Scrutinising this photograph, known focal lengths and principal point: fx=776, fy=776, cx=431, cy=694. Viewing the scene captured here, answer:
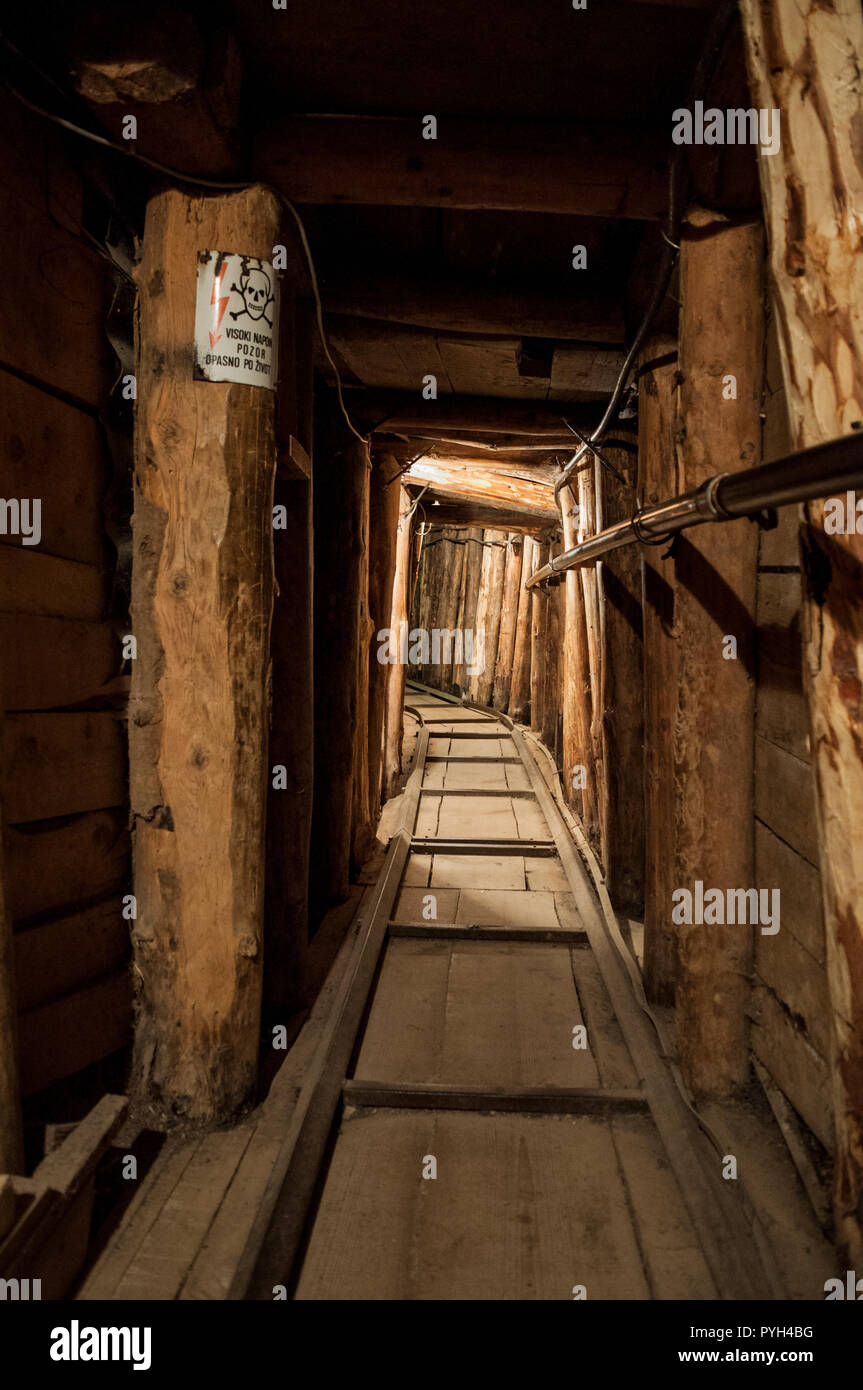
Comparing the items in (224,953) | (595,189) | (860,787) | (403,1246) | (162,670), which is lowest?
(403,1246)

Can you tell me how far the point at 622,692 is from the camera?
3.95 meters

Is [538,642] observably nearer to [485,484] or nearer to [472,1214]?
[485,484]

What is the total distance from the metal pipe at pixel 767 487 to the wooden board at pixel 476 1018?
5.85ft

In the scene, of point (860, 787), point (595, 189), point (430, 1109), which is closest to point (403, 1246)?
point (430, 1109)

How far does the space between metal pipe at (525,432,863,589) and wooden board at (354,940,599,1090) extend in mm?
1783

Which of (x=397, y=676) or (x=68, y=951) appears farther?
(x=397, y=676)

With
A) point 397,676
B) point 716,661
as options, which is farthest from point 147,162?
point 397,676

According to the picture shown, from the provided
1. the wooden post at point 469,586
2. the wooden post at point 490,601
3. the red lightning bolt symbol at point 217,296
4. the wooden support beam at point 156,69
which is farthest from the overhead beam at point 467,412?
the wooden post at point 469,586

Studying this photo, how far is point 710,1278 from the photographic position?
5.68ft

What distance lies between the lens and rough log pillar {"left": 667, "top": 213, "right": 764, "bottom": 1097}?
87.5 inches

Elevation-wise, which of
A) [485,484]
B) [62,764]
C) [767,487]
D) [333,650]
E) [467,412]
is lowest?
[62,764]

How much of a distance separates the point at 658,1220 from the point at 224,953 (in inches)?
51.9

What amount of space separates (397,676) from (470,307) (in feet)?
13.5

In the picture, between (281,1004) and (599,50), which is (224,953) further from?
(599,50)
